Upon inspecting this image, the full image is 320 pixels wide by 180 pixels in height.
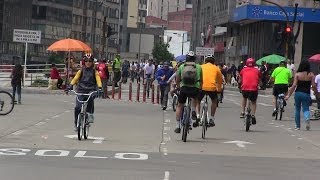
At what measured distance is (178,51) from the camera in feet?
562

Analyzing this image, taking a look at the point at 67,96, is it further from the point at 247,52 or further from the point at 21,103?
the point at 247,52

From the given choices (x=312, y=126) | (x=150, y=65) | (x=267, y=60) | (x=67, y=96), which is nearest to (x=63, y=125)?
(x=312, y=126)

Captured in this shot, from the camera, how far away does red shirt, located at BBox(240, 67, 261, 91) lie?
65.5ft

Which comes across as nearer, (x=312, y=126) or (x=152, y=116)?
(x=312, y=126)

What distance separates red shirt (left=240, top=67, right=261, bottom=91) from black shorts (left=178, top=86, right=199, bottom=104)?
3.63 meters

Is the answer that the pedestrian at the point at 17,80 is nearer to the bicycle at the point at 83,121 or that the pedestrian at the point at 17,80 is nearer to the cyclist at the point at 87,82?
the cyclist at the point at 87,82

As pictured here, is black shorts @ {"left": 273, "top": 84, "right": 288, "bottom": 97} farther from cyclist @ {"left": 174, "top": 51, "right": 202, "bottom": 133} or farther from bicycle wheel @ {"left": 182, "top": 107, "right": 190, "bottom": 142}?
bicycle wheel @ {"left": 182, "top": 107, "right": 190, "bottom": 142}

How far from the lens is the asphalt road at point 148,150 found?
38.0 ft

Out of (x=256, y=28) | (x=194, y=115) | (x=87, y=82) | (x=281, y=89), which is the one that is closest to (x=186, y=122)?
(x=194, y=115)

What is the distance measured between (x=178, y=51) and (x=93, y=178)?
161 meters

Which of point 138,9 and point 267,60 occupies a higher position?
point 138,9

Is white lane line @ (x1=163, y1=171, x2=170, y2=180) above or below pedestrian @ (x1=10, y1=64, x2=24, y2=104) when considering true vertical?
below

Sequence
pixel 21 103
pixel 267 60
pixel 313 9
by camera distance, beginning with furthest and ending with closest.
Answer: pixel 313 9 → pixel 267 60 → pixel 21 103

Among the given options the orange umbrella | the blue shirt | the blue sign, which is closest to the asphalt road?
the blue shirt
